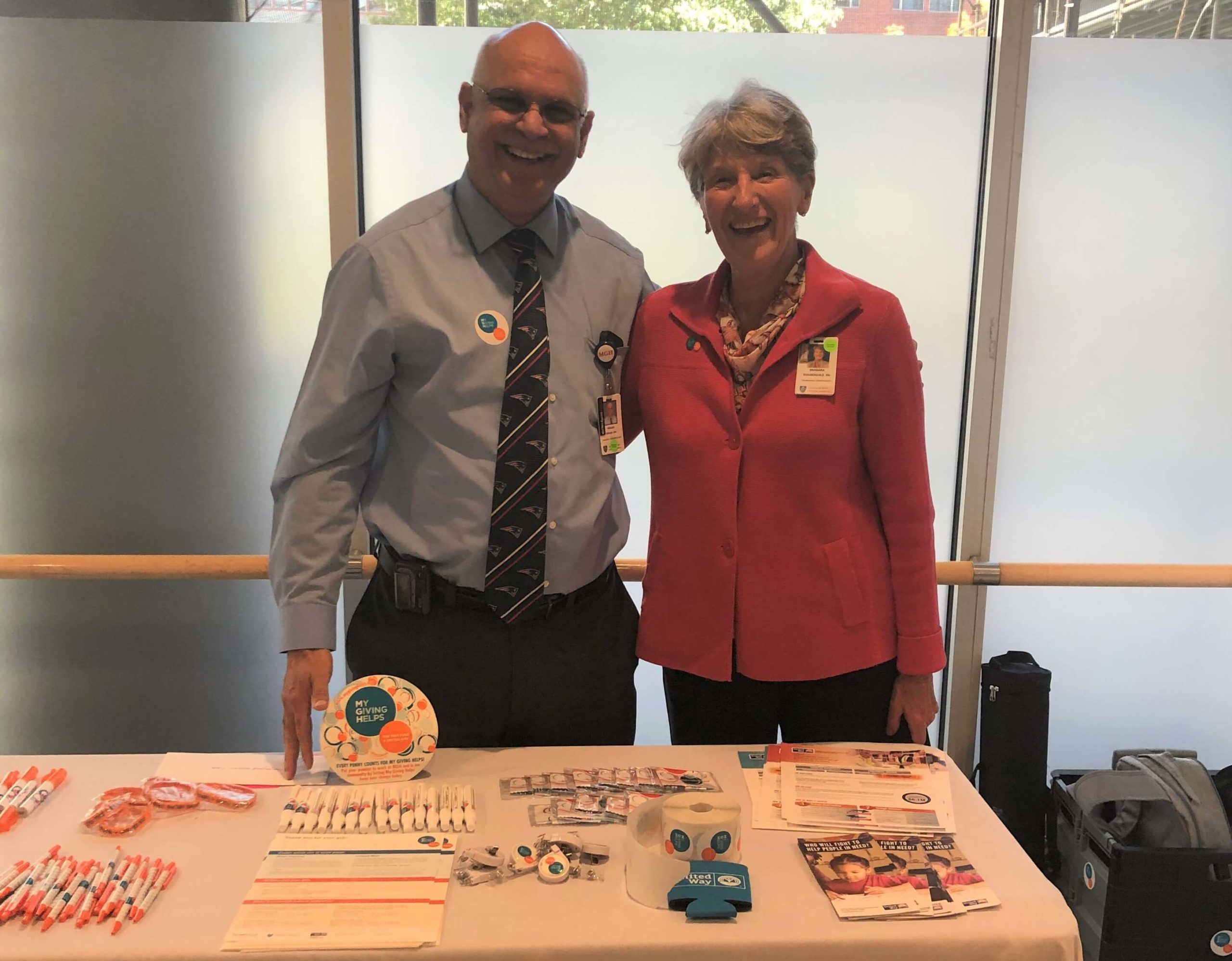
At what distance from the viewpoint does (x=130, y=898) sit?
1.09 meters

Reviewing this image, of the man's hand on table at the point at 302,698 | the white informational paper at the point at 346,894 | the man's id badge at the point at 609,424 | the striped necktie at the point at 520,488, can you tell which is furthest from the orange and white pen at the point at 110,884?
the man's id badge at the point at 609,424

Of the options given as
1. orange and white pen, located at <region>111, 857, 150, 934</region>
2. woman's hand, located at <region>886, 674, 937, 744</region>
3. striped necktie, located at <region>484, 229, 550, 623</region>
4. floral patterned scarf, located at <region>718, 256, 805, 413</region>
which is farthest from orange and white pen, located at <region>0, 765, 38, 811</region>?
woman's hand, located at <region>886, 674, 937, 744</region>

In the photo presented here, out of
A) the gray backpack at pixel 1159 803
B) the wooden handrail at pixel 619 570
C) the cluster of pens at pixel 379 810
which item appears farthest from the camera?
the wooden handrail at pixel 619 570

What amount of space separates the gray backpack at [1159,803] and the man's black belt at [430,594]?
4.96 ft

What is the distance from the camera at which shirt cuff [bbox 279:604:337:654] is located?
1.48 m

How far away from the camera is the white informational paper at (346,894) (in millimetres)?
1033

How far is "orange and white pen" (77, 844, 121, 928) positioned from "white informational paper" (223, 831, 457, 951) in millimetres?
169

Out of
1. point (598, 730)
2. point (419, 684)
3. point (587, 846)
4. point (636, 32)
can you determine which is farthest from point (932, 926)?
point (636, 32)

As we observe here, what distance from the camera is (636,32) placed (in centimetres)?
234

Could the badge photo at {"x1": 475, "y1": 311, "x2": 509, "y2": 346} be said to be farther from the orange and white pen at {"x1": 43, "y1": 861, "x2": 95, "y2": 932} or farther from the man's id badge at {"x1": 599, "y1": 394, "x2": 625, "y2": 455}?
the orange and white pen at {"x1": 43, "y1": 861, "x2": 95, "y2": 932}

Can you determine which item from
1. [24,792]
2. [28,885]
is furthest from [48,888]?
[24,792]

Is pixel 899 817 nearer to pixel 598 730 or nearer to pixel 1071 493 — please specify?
pixel 598 730

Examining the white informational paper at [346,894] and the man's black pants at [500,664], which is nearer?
the white informational paper at [346,894]

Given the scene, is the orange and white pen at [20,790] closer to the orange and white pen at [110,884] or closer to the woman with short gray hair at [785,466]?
the orange and white pen at [110,884]
